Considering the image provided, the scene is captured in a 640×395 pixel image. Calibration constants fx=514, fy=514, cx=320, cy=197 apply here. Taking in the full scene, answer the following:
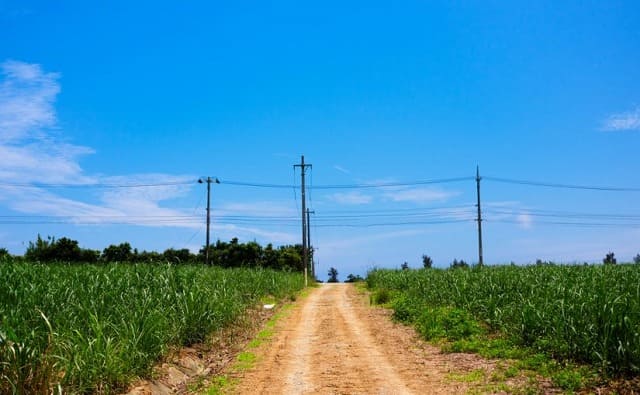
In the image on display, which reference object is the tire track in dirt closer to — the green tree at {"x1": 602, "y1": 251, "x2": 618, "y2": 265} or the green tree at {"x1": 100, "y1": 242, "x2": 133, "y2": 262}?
the green tree at {"x1": 602, "y1": 251, "x2": 618, "y2": 265}

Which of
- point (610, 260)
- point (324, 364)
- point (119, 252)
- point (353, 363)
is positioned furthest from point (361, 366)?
point (119, 252)

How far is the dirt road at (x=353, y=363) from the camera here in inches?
384

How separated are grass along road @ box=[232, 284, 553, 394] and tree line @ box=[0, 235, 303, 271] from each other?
3741 centimetres

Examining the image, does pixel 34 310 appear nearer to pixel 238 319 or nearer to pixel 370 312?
pixel 238 319

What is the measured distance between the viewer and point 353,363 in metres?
11.9

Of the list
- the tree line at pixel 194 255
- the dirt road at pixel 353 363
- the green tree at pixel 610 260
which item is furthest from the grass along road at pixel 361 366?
the tree line at pixel 194 255

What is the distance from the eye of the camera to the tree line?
53.8 metres

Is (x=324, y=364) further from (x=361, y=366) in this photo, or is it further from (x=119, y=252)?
(x=119, y=252)

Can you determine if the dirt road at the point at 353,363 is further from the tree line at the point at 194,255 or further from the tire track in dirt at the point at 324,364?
the tree line at the point at 194,255

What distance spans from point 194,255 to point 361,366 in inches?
2146

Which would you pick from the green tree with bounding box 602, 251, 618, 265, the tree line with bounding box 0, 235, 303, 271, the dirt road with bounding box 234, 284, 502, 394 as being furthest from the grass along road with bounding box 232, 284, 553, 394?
the tree line with bounding box 0, 235, 303, 271

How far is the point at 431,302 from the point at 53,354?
52.7ft

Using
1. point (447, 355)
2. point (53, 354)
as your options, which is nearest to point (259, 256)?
point (447, 355)

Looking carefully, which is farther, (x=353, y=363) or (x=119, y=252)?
(x=119, y=252)
